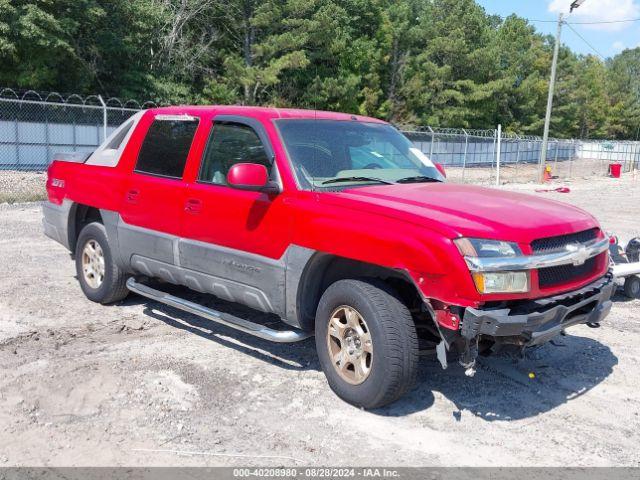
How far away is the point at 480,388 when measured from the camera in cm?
478

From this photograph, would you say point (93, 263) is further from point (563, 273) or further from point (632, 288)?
point (632, 288)

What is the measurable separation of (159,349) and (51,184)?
2730mm

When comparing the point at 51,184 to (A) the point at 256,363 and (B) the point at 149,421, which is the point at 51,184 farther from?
(B) the point at 149,421

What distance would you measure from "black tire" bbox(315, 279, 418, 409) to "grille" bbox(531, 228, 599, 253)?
34.7 inches

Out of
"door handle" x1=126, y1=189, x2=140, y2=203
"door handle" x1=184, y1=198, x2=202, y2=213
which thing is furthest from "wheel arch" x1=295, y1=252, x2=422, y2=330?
"door handle" x1=126, y1=189, x2=140, y2=203

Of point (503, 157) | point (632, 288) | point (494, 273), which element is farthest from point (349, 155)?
point (503, 157)

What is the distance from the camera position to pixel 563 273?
420cm

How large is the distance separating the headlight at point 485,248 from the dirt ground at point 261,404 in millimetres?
1126

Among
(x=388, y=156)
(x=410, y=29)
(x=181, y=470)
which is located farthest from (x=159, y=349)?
(x=410, y=29)

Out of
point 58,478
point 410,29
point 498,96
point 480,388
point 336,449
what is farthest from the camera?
point 498,96

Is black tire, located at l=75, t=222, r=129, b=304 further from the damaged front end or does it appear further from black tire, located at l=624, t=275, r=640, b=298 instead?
black tire, located at l=624, t=275, r=640, b=298

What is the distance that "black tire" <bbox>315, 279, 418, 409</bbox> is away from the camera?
407 centimetres

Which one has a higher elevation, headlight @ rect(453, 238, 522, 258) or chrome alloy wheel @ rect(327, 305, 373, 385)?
headlight @ rect(453, 238, 522, 258)

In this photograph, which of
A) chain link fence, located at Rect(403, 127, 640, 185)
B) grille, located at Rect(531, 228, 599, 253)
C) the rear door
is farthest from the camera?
chain link fence, located at Rect(403, 127, 640, 185)
